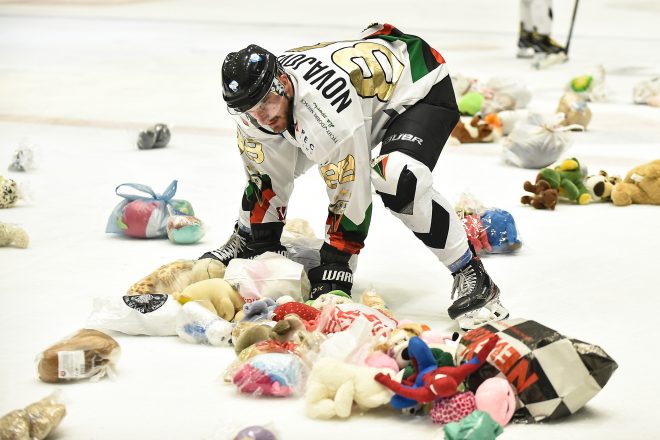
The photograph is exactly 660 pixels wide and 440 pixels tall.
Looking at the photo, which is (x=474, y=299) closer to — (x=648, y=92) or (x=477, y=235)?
(x=477, y=235)

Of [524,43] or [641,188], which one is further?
[524,43]

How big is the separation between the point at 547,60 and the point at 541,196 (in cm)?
510

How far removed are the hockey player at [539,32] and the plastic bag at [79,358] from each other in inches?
293

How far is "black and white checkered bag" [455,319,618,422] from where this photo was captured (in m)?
2.75

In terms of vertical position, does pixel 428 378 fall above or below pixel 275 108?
below

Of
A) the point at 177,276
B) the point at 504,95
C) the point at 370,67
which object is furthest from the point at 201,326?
the point at 504,95

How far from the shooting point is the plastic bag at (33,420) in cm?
258

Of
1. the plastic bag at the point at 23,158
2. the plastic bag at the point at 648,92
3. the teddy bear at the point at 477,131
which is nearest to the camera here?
the plastic bag at the point at 23,158

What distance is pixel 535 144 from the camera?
5.84 m

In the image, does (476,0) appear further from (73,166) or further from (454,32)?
(73,166)

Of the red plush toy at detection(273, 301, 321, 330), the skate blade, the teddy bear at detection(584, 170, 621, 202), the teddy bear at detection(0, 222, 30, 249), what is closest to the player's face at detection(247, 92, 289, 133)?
the red plush toy at detection(273, 301, 321, 330)

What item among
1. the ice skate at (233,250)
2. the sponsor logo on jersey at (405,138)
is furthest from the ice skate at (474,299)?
the ice skate at (233,250)

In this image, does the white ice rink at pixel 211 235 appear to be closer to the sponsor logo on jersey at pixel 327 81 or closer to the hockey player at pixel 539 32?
the hockey player at pixel 539 32

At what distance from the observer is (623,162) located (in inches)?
239
